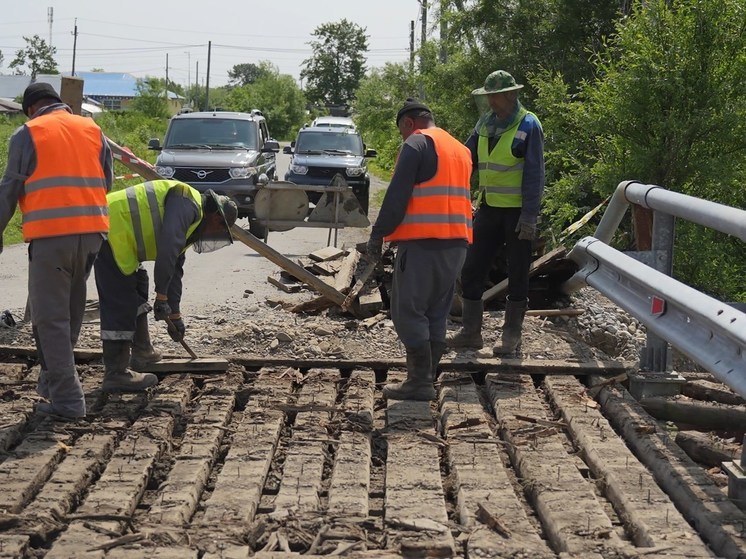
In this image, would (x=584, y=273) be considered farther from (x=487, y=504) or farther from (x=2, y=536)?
(x=2, y=536)

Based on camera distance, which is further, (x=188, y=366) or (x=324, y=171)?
(x=324, y=171)

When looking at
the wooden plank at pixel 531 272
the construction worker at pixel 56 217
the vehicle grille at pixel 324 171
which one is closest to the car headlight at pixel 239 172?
the vehicle grille at pixel 324 171

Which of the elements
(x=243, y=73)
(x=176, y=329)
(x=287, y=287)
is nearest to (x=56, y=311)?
(x=176, y=329)

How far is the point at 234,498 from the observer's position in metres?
4.43

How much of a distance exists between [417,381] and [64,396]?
2.12 metres

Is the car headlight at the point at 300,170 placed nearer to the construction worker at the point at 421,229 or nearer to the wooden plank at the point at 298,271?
the wooden plank at the point at 298,271

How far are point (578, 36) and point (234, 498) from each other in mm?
15407

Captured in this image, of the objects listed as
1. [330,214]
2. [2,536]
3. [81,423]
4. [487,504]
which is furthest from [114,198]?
[330,214]

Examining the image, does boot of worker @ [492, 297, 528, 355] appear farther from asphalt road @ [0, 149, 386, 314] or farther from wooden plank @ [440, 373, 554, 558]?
asphalt road @ [0, 149, 386, 314]

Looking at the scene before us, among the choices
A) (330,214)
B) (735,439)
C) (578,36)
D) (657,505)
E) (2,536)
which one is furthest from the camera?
(578,36)

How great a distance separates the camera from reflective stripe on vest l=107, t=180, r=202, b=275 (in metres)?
6.22

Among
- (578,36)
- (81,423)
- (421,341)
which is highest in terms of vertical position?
(578,36)

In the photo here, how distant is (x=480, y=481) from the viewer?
4.71m

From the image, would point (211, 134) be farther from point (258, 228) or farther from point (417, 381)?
point (417, 381)
